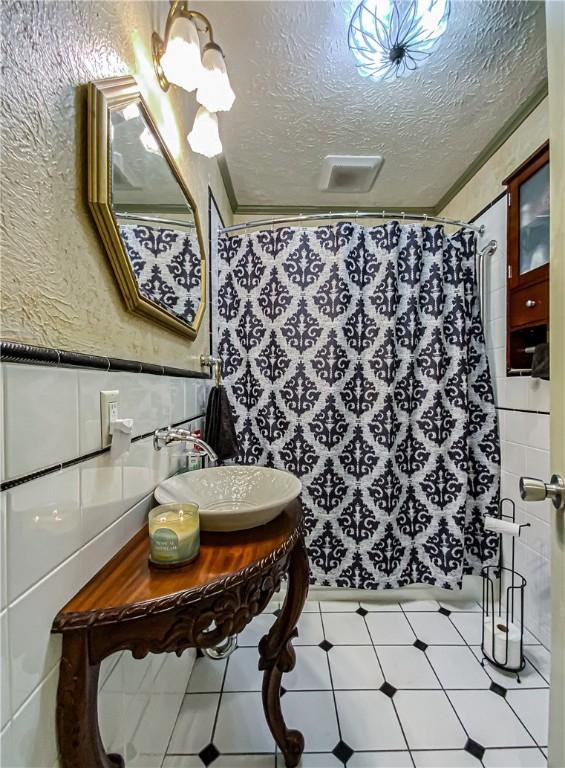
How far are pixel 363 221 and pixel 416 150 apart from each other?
1.79 feet

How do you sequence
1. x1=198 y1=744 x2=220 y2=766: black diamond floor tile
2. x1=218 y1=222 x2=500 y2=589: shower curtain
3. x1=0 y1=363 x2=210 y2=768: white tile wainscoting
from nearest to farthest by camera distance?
x1=0 y1=363 x2=210 y2=768: white tile wainscoting, x1=198 y1=744 x2=220 y2=766: black diamond floor tile, x1=218 y1=222 x2=500 y2=589: shower curtain

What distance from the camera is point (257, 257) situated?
172cm

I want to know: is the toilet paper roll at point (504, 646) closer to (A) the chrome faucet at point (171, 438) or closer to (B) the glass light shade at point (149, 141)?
(A) the chrome faucet at point (171, 438)

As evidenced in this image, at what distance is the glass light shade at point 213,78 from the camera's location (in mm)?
958

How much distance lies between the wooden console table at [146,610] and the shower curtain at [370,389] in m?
0.99

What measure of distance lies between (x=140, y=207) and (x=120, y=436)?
0.60 meters

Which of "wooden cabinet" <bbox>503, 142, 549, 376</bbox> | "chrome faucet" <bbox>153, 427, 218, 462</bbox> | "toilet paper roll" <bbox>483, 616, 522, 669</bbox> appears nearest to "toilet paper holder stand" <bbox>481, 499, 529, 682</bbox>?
"toilet paper roll" <bbox>483, 616, 522, 669</bbox>

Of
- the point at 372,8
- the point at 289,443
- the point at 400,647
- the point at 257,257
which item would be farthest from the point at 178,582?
the point at 372,8

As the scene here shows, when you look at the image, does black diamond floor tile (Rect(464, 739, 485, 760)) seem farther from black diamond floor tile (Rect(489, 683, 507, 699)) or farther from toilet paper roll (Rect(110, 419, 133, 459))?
toilet paper roll (Rect(110, 419, 133, 459))

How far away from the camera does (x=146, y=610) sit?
0.53 m

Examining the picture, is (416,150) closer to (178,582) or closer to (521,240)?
(521,240)

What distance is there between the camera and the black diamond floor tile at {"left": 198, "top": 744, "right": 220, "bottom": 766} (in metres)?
1.00

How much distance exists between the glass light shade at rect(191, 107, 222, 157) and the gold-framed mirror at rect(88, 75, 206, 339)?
110 millimetres

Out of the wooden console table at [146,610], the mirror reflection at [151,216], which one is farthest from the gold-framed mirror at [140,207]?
the wooden console table at [146,610]
